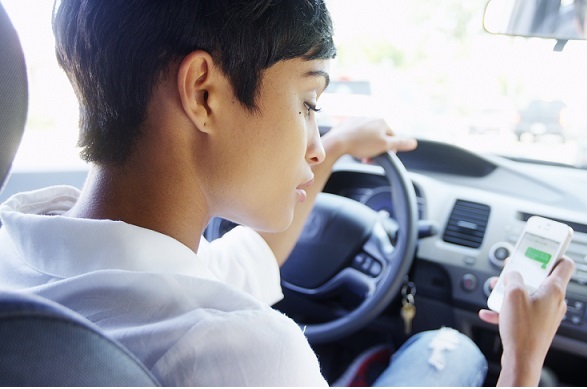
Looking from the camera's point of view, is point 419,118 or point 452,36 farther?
point 452,36

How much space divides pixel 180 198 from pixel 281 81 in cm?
21

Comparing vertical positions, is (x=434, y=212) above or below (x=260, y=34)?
below

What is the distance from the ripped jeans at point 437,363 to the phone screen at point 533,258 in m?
0.27

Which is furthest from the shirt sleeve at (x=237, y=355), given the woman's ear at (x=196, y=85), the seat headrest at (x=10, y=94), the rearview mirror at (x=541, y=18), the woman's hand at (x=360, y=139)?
the rearview mirror at (x=541, y=18)

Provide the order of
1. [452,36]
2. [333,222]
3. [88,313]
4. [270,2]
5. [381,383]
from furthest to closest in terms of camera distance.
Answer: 1. [452,36]
2. [333,222]
3. [381,383]
4. [270,2]
5. [88,313]

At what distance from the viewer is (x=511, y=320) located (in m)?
0.96

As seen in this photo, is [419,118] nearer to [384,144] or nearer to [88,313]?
[384,144]

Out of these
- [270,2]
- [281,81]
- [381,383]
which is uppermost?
[270,2]

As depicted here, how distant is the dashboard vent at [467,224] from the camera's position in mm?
1688

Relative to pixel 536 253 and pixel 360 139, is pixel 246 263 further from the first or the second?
pixel 536 253

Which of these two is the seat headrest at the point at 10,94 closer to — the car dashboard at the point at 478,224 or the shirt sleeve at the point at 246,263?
the shirt sleeve at the point at 246,263

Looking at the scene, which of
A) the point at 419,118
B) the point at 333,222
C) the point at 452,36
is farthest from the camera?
the point at 452,36

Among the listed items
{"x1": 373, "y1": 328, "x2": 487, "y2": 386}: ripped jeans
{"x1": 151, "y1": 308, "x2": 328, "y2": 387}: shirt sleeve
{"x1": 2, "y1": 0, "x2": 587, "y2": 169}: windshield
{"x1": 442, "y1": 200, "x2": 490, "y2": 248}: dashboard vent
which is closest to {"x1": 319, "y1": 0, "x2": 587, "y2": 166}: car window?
{"x1": 2, "y1": 0, "x2": 587, "y2": 169}: windshield

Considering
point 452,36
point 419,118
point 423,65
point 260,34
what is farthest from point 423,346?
point 423,65
